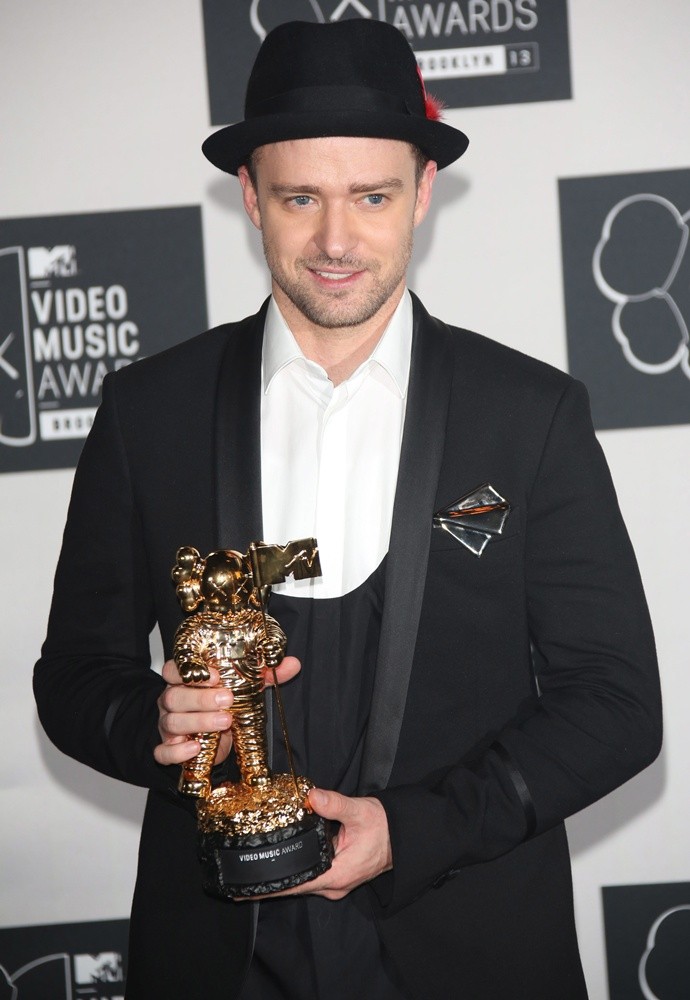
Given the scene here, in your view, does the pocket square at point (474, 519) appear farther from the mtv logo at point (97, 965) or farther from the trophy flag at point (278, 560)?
the mtv logo at point (97, 965)

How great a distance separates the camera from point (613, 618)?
1.83 m

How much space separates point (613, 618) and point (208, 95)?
6.40 ft

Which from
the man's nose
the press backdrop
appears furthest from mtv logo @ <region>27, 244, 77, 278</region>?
the man's nose

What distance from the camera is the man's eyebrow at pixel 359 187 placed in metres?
1.87

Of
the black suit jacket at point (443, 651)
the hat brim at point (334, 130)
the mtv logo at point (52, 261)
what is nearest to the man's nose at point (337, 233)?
the hat brim at point (334, 130)

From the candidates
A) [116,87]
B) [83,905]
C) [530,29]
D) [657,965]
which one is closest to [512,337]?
[530,29]

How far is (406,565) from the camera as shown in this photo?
71.3 inches

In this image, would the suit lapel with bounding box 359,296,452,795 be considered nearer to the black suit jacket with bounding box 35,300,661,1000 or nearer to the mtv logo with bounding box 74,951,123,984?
the black suit jacket with bounding box 35,300,661,1000

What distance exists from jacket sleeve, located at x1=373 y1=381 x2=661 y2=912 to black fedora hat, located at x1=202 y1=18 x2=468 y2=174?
51 centimetres

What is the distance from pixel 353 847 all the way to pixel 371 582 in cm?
41

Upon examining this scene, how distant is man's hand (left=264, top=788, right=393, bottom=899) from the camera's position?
1.60 meters

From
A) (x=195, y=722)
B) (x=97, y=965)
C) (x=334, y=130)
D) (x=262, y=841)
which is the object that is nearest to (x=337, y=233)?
(x=334, y=130)

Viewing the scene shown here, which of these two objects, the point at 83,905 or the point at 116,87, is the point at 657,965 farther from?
the point at 116,87

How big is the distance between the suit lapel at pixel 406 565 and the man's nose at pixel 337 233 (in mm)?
235
